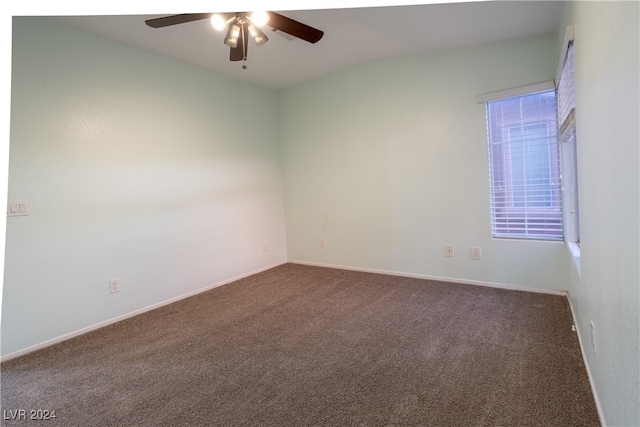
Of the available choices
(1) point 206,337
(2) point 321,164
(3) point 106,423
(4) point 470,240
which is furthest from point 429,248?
(3) point 106,423

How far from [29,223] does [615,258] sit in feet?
11.2

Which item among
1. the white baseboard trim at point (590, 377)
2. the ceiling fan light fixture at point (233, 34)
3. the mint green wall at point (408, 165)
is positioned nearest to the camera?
the white baseboard trim at point (590, 377)

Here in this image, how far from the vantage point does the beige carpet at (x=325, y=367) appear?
1567 millimetres

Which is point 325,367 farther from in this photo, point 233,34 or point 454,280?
point 233,34

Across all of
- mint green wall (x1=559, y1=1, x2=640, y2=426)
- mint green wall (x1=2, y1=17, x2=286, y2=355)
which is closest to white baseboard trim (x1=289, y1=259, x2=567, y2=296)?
mint green wall (x1=2, y1=17, x2=286, y2=355)

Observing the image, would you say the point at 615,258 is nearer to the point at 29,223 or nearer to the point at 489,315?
the point at 489,315

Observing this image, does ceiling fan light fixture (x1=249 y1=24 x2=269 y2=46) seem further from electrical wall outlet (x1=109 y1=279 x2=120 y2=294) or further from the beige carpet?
electrical wall outlet (x1=109 y1=279 x2=120 y2=294)

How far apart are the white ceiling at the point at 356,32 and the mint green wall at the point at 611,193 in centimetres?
106

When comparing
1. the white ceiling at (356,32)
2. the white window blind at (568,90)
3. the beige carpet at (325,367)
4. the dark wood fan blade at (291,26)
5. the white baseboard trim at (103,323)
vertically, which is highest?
the white ceiling at (356,32)

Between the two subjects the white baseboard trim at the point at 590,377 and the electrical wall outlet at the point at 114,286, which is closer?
the white baseboard trim at the point at 590,377

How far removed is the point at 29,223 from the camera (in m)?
2.37

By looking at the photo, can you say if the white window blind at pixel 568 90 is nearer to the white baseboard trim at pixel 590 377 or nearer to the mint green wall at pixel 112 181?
the white baseboard trim at pixel 590 377

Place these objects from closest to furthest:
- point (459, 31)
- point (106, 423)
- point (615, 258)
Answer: point (615, 258) < point (106, 423) < point (459, 31)

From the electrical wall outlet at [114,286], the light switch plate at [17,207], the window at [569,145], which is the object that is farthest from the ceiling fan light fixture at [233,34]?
the electrical wall outlet at [114,286]
